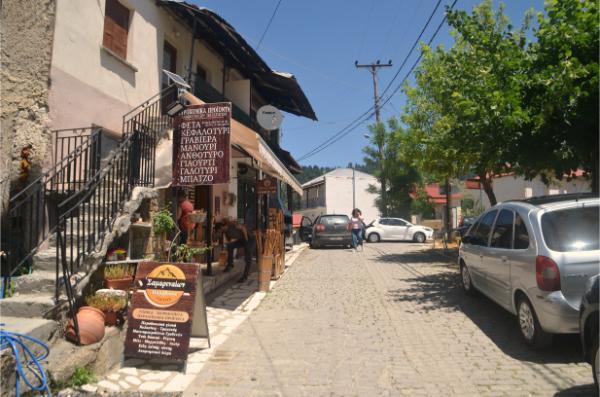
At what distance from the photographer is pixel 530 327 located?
4527 millimetres

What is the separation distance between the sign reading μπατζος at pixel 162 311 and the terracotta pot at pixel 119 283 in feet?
3.07

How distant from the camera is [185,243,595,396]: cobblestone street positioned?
3.78 metres

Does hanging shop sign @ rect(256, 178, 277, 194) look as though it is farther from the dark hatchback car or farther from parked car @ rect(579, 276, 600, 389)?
the dark hatchback car

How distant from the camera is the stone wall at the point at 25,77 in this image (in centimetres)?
581

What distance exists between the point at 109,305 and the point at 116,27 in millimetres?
6121

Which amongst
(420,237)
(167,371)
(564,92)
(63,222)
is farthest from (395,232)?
(63,222)

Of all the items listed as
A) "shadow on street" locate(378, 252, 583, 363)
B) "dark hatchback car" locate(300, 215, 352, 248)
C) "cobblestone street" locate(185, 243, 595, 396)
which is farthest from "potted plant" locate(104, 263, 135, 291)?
"dark hatchback car" locate(300, 215, 352, 248)

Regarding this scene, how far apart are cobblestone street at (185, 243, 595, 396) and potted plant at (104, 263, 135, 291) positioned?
155 centimetres

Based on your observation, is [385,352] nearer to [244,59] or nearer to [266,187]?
[266,187]

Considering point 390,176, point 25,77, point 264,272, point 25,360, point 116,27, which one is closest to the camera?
point 25,360

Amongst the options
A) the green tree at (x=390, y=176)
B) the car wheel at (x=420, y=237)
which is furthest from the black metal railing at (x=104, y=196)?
the green tree at (x=390, y=176)

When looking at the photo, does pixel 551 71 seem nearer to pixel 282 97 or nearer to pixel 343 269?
pixel 343 269

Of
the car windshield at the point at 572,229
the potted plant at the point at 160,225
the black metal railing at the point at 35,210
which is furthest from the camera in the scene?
the potted plant at the point at 160,225

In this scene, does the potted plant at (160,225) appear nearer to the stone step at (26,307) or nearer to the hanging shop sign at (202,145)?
the hanging shop sign at (202,145)
